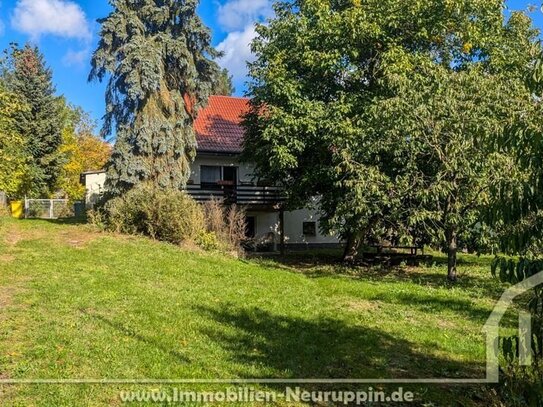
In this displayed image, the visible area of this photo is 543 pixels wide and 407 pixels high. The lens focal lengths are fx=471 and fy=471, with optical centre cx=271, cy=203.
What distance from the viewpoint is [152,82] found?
15.5m

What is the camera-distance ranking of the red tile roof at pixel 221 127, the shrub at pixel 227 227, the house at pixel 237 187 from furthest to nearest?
the red tile roof at pixel 221 127, the house at pixel 237 187, the shrub at pixel 227 227

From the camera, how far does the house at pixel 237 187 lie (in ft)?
68.7

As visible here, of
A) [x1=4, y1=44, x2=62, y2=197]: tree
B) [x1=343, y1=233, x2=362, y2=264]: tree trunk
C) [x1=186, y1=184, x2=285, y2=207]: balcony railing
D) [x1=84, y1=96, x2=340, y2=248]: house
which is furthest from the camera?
[x1=4, y1=44, x2=62, y2=197]: tree

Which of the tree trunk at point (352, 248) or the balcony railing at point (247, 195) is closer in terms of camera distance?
the tree trunk at point (352, 248)

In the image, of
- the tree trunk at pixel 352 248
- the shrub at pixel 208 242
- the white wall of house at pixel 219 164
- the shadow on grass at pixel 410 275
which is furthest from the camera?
the white wall of house at pixel 219 164

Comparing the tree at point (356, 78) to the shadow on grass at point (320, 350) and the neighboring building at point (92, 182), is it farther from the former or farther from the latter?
the neighboring building at point (92, 182)

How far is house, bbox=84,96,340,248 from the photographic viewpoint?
21.0m

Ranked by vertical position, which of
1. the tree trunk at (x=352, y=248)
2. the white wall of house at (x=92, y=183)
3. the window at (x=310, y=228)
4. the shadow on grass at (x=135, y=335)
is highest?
the white wall of house at (x=92, y=183)

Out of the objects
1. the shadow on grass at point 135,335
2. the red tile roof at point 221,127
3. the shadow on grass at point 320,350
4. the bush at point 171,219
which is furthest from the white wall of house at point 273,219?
the shadow on grass at point 135,335

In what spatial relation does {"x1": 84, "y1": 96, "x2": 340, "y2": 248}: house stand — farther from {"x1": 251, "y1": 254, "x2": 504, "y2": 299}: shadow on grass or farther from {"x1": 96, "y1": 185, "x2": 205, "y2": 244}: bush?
{"x1": 251, "y1": 254, "x2": 504, "y2": 299}: shadow on grass

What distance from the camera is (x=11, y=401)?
13.2 ft

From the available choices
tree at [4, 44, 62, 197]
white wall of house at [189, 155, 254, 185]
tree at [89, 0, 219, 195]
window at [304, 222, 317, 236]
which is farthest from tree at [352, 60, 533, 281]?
tree at [4, 44, 62, 197]

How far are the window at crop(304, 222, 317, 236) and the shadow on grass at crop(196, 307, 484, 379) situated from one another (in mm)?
16683

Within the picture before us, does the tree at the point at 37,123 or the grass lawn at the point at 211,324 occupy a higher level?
the tree at the point at 37,123
